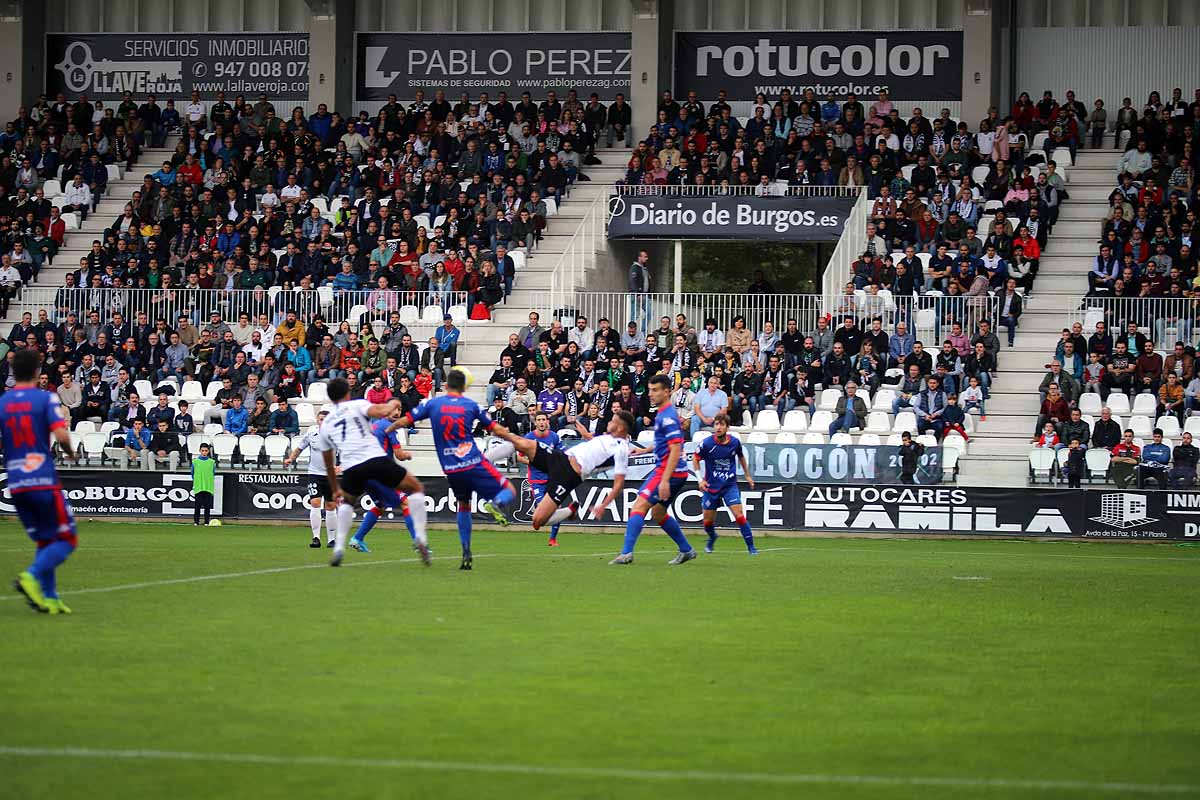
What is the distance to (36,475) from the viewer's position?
38.5ft

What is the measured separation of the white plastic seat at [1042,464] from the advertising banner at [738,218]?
9.21m

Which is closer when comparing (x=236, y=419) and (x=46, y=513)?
(x=46, y=513)

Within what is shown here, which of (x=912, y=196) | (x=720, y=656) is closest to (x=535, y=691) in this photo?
(x=720, y=656)

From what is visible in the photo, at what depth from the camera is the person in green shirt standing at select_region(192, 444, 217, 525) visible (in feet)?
99.5

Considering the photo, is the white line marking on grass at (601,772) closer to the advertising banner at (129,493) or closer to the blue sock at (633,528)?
the blue sock at (633,528)

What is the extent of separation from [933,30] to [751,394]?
15.6 m

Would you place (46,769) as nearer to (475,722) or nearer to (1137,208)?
(475,722)

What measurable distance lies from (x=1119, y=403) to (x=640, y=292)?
430 inches

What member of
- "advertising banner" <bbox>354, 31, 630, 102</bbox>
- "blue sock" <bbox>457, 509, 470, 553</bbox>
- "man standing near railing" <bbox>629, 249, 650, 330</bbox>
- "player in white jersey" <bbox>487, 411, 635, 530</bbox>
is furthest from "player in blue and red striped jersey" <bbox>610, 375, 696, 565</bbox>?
"advertising banner" <bbox>354, 31, 630, 102</bbox>

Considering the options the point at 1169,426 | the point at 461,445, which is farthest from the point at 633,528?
the point at 1169,426

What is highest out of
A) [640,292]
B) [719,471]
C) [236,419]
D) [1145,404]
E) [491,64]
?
[491,64]

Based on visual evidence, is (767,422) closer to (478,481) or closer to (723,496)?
(723,496)

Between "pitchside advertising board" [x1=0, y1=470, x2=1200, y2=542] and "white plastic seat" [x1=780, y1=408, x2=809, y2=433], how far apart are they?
7.26 ft

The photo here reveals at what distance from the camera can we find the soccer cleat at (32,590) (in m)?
11.8
